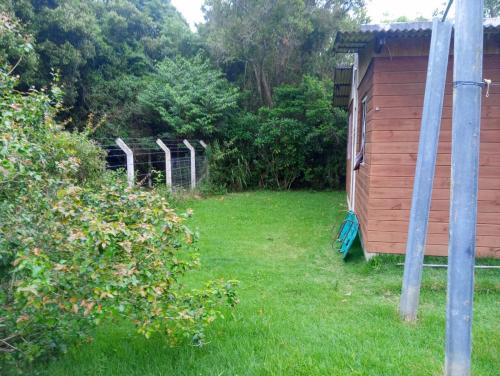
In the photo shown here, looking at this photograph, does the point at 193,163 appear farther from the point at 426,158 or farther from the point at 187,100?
the point at 426,158

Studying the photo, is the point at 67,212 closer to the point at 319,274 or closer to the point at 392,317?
the point at 392,317

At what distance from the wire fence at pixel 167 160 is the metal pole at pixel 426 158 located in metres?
7.65

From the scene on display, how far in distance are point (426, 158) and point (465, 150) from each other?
3.99 ft

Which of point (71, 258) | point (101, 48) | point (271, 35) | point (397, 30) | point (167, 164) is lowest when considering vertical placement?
point (71, 258)

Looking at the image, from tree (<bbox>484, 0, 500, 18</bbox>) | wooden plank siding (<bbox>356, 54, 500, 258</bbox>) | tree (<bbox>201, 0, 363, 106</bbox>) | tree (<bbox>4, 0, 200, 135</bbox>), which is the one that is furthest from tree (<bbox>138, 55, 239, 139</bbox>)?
tree (<bbox>484, 0, 500, 18</bbox>)

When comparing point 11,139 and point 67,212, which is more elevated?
point 11,139

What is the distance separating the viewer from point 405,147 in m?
5.27

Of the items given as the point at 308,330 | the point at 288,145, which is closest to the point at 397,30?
the point at 308,330

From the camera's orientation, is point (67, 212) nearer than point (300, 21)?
Yes

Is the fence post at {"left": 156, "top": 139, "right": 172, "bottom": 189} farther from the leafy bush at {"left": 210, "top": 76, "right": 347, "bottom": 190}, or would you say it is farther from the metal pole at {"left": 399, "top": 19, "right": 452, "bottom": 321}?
the metal pole at {"left": 399, "top": 19, "right": 452, "bottom": 321}

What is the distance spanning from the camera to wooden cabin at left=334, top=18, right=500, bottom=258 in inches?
200

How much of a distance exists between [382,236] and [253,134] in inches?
362

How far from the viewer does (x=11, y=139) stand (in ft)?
7.03

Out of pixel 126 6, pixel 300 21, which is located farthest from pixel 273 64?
pixel 126 6
